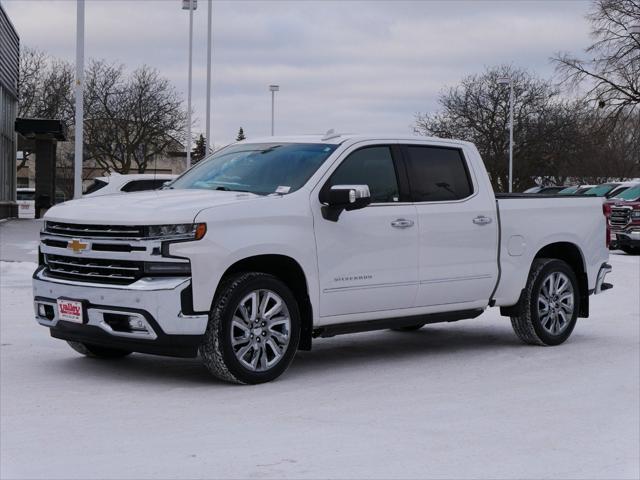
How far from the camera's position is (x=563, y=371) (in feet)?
30.8

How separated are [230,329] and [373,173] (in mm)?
2054

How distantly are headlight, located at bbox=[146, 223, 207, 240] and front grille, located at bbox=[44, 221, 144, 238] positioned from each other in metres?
0.09

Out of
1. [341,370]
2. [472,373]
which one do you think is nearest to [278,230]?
[341,370]

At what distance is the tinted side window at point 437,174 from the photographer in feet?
31.9

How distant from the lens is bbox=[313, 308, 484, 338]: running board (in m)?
8.98

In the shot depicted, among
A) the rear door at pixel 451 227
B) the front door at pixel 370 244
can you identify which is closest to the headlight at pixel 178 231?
the front door at pixel 370 244

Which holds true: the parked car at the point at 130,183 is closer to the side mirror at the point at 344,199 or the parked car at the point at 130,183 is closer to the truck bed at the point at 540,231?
the truck bed at the point at 540,231

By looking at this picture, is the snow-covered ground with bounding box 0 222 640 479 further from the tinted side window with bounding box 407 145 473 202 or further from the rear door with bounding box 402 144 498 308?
the tinted side window with bounding box 407 145 473 202

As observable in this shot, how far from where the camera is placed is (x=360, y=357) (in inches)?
395

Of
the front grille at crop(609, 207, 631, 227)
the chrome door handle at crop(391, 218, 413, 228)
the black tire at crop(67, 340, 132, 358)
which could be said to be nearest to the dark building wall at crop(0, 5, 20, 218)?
the front grille at crop(609, 207, 631, 227)

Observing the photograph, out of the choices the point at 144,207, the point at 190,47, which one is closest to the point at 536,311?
the point at 144,207

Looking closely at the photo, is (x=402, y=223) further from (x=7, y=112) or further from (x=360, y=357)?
(x=7, y=112)

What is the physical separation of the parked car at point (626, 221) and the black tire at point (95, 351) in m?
18.3

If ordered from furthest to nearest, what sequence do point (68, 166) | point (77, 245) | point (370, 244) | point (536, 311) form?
point (68, 166) < point (536, 311) < point (370, 244) < point (77, 245)
